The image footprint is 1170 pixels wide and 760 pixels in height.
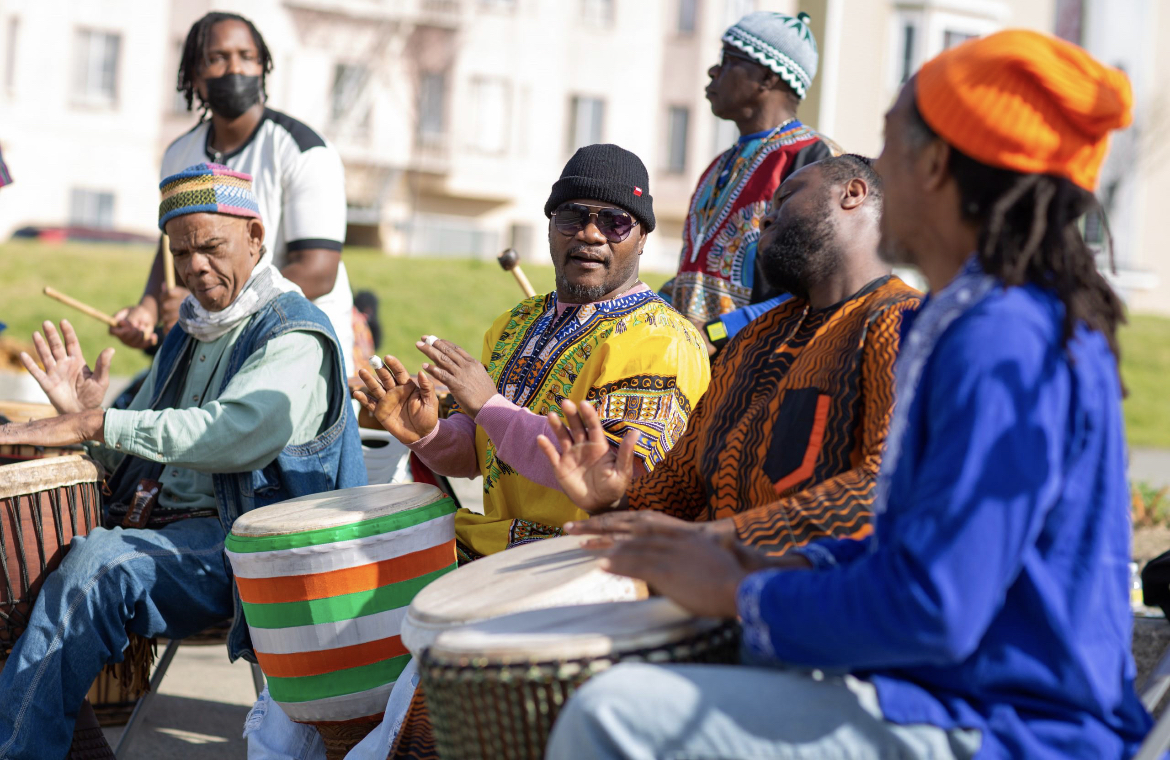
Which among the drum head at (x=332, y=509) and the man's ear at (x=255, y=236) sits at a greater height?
the man's ear at (x=255, y=236)

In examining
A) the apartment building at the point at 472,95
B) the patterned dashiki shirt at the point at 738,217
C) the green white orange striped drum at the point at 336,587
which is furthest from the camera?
the apartment building at the point at 472,95

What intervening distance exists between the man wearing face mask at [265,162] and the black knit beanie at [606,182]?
5.36 ft

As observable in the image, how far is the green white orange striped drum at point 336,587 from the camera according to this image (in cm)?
295

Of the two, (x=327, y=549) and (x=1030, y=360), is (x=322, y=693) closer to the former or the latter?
(x=327, y=549)

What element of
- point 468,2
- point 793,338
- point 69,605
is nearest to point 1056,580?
point 793,338

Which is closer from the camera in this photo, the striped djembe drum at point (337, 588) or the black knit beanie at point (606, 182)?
the striped djembe drum at point (337, 588)

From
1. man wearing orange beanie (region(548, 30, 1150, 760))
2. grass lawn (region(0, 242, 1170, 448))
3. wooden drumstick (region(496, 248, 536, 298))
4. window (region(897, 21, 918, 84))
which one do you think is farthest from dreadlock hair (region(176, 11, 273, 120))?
window (region(897, 21, 918, 84))

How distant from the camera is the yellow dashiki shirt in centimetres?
301

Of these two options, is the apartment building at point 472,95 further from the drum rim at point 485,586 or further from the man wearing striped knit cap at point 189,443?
the drum rim at point 485,586

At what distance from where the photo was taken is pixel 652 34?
27594mm

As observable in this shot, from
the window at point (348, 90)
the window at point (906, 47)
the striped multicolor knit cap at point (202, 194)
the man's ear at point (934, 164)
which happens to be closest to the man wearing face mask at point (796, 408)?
the man's ear at point (934, 164)

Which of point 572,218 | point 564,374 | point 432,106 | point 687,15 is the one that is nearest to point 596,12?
point 687,15

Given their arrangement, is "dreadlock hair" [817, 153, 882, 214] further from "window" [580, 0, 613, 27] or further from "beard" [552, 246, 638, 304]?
"window" [580, 0, 613, 27]

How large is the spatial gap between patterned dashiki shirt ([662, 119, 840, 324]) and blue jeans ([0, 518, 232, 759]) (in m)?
1.82
